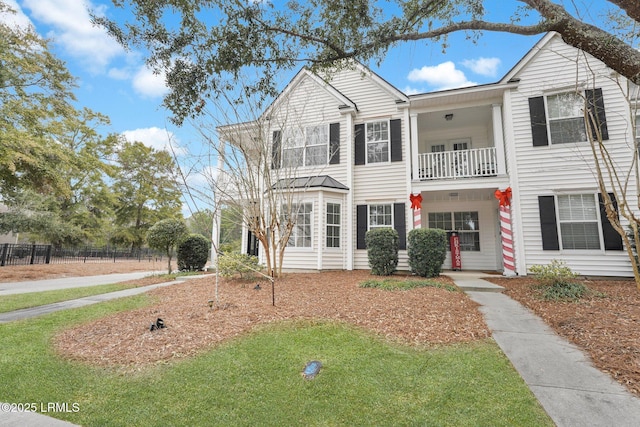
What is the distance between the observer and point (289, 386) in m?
3.02

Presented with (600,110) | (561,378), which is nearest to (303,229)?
(561,378)

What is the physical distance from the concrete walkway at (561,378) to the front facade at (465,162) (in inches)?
229

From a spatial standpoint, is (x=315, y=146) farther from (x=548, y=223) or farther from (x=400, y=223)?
(x=548, y=223)

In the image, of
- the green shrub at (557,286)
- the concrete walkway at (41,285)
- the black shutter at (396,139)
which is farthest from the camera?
the black shutter at (396,139)

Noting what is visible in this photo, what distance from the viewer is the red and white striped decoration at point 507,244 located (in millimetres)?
9617

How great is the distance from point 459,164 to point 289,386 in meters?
9.99

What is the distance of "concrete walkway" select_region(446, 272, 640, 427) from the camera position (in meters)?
2.48

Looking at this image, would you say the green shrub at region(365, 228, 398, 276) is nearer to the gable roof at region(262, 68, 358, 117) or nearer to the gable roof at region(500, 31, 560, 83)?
the gable roof at region(262, 68, 358, 117)

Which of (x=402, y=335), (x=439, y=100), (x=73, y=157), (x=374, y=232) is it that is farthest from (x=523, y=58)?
(x=73, y=157)

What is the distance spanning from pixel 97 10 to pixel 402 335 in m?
6.79

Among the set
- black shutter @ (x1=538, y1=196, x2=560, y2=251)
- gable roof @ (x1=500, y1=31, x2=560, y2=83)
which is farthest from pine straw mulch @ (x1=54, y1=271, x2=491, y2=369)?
gable roof @ (x1=500, y1=31, x2=560, y2=83)

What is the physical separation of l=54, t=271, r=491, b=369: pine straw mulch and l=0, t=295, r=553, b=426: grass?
0.90 feet

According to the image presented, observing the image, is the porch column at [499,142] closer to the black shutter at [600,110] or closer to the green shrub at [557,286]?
the black shutter at [600,110]

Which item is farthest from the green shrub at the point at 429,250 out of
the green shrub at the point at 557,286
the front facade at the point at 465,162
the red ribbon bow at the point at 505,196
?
the red ribbon bow at the point at 505,196
